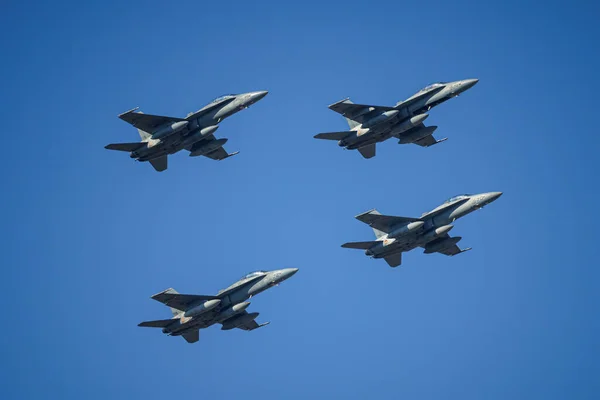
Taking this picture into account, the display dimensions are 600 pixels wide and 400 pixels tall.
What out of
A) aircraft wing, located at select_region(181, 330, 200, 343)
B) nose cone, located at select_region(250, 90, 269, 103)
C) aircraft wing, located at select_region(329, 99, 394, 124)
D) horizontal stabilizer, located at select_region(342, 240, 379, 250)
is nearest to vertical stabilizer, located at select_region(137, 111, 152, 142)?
nose cone, located at select_region(250, 90, 269, 103)

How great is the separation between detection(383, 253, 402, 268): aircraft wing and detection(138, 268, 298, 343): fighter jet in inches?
294

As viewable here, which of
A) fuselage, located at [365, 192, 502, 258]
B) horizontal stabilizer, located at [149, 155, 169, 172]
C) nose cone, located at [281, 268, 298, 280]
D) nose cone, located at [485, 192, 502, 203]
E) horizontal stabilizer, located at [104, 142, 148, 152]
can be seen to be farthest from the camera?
horizontal stabilizer, located at [149, 155, 169, 172]

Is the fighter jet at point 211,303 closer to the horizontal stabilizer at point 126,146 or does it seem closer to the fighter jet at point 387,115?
the horizontal stabilizer at point 126,146

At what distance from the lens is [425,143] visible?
7925 centimetres

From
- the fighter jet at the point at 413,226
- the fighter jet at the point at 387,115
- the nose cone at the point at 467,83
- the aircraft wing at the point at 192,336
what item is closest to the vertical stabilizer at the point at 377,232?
the fighter jet at the point at 413,226

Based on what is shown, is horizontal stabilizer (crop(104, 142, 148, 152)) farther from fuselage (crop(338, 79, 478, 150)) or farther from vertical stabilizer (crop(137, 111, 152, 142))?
fuselage (crop(338, 79, 478, 150))

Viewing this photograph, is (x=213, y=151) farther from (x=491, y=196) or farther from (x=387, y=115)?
(x=491, y=196)

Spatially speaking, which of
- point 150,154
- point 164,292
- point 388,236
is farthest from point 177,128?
point 388,236

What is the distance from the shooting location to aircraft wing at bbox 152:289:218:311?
234 feet

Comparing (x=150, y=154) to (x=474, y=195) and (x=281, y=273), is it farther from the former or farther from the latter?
(x=474, y=195)

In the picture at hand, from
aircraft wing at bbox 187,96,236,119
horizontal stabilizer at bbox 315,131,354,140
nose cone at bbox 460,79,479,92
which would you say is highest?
aircraft wing at bbox 187,96,236,119

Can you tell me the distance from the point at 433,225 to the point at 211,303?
14949 mm

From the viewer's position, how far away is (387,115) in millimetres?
73938

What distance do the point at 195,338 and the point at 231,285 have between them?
17.4ft
